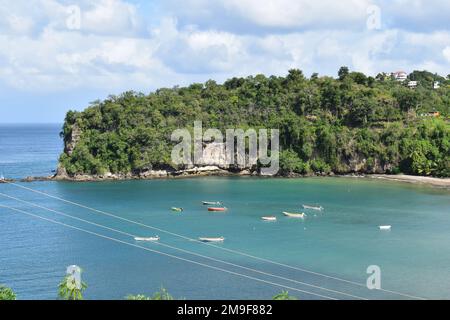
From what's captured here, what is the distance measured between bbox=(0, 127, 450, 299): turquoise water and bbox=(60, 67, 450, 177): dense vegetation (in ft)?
18.9

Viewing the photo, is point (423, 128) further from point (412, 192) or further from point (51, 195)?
point (51, 195)

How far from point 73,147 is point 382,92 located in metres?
34.1

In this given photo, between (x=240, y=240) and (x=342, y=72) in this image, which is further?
(x=342, y=72)

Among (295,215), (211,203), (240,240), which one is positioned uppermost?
(211,203)

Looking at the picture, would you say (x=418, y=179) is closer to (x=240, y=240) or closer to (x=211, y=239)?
(x=240, y=240)

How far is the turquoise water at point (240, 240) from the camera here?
77.5 feet

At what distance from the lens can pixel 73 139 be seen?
197 feet

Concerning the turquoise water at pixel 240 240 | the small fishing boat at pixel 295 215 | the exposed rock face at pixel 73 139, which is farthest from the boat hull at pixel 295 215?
the exposed rock face at pixel 73 139

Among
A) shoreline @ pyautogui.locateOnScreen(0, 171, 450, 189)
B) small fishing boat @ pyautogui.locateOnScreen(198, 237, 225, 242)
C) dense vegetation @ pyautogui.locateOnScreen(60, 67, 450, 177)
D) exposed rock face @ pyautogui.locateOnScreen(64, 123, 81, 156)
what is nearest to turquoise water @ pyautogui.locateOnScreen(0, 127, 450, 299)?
small fishing boat @ pyautogui.locateOnScreen(198, 237, 225, 242)

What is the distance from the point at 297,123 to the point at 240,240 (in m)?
30.2

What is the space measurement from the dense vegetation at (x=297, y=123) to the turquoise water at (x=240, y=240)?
5760 mm

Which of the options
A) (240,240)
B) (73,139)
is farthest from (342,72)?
(240,240)

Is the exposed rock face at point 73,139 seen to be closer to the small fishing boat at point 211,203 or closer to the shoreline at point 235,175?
the shoreline at point 235,175

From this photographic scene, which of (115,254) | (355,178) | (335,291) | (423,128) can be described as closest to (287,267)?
(335,291)
